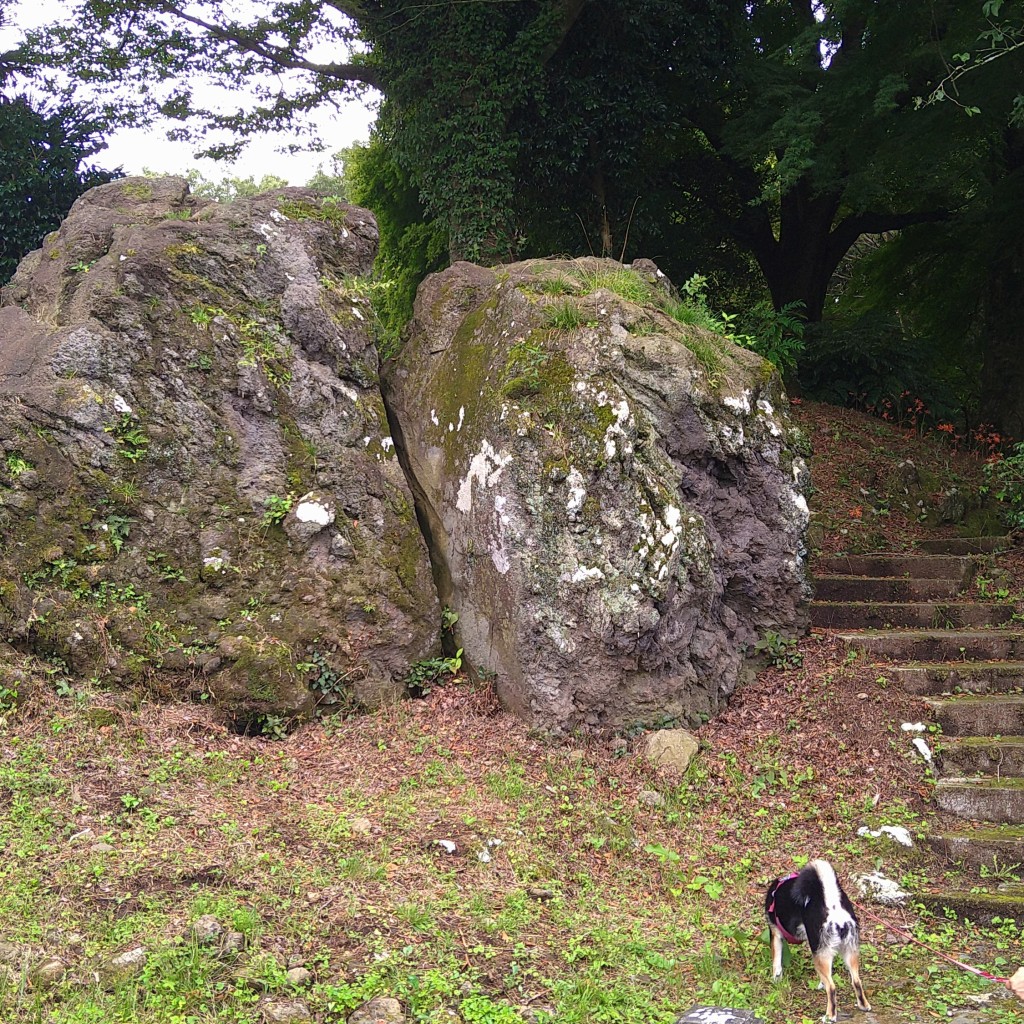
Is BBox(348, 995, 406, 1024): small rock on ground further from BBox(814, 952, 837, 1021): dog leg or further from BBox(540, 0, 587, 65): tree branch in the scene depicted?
BBox(540, 0, 587, 65): tree branch

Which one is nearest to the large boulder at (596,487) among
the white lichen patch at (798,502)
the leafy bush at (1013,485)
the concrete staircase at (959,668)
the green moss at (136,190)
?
the white lichen patch at (798,502)

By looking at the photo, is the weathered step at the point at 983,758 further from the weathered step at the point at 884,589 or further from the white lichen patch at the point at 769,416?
the white lichen patch at the point at 769,416

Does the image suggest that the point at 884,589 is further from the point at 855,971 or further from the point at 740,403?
the point at 855,971

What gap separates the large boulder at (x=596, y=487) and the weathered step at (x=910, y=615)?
679mm

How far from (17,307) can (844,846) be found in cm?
724

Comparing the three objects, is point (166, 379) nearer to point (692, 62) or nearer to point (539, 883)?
point (539, 883)

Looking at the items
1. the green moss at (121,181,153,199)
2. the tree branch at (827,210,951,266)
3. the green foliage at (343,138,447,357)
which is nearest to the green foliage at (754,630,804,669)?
the green moss at (121,181,153,199)

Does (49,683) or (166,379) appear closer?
(49,683)

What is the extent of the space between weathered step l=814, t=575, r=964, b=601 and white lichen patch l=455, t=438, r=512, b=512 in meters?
3.93

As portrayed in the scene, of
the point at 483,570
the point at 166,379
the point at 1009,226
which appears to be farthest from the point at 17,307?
the point at 1009,226

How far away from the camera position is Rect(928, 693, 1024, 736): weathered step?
6.70m

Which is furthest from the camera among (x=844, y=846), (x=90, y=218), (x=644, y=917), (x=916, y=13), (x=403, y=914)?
(x=916, y=13)

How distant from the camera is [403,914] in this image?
4.49 m

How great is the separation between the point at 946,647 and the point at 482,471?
4234 mm
